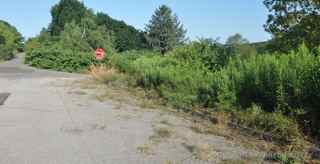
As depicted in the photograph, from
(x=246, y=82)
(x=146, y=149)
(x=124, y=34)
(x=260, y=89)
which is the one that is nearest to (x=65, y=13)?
(x=124, y=34)

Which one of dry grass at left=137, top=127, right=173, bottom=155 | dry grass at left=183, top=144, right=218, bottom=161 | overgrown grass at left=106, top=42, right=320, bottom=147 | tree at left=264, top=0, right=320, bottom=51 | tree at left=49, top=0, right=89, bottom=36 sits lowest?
dry grass at left=137, top=127, right=173, bottom=155

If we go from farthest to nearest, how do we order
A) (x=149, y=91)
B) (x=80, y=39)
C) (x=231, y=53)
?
(x=80, y=39) → (x=149, y=91) → (x=231, y=53)

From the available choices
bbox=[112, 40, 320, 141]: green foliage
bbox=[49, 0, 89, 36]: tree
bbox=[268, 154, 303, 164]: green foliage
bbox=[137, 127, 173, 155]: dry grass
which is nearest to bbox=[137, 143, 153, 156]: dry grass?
bbox=[137, 127, 173, 155]: dry grass

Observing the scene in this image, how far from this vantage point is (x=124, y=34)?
245ft

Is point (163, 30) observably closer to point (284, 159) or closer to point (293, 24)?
point (293, 24)

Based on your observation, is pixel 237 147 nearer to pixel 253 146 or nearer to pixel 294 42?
pixel 253 146

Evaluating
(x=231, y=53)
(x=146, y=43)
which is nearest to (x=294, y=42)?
(x=231, y=53)

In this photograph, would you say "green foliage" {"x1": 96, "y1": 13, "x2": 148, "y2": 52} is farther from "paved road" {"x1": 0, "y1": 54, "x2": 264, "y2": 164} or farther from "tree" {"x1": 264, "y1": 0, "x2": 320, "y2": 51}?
"paved road" {"x1": 0, "y1": 54, "x2": 264, "y2": 164}

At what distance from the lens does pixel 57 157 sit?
4988 millimetres

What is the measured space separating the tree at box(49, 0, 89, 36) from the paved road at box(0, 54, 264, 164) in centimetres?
6313

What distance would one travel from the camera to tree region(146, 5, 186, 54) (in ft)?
252

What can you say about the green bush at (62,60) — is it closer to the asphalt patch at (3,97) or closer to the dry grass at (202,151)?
the asphalt patch at (3,97)

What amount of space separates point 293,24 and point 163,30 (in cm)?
6409

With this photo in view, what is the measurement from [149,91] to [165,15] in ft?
223
